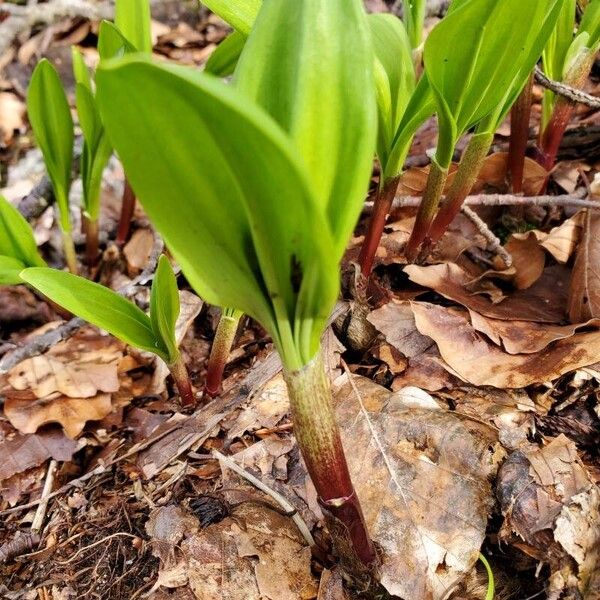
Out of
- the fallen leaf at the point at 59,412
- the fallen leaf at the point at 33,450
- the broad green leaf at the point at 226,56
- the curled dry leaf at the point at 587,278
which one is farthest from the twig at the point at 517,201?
the fallen leaf at the point at 33,450

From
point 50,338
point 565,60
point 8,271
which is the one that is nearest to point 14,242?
point 8,271

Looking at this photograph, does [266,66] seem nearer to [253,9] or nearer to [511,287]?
[253,9]

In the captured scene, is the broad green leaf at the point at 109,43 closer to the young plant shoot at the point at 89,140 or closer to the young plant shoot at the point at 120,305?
the young plant shoot at the point at 89,140

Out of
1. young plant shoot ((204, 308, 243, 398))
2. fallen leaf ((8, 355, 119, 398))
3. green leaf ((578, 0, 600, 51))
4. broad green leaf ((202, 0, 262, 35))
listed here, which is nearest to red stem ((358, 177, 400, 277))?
young plant shoot ((204, 308, 243, 398))

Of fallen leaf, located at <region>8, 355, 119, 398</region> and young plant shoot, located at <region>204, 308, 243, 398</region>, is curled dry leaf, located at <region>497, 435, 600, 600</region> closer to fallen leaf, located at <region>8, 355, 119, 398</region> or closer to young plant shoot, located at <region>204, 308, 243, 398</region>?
young plant shoot, located at <region>204, 308, 243, 398</region>

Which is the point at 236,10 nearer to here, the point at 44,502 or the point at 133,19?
the point at 133,19
